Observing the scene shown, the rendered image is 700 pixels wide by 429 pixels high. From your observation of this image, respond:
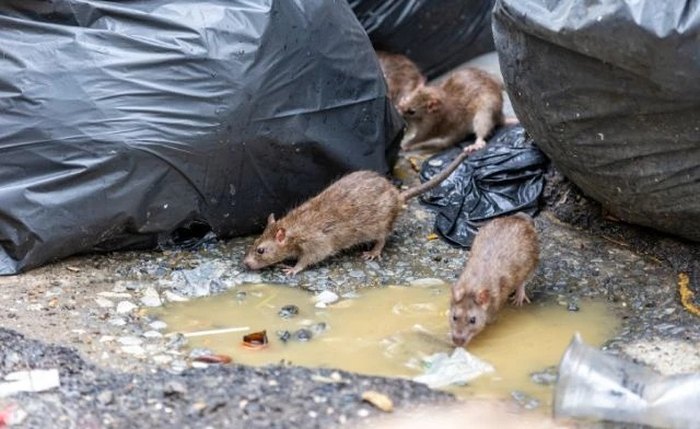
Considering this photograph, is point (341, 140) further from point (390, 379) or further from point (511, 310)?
point (390, 379)

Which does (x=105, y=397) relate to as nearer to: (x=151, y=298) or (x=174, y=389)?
(x=174, y=389)

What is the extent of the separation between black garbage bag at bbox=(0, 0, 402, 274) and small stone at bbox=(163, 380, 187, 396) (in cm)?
152

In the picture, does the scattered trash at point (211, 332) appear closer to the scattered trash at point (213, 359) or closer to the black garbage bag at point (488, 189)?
the scattered trash at point (213, 359)

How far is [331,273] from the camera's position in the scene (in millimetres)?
5688

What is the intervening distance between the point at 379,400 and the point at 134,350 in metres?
1.19

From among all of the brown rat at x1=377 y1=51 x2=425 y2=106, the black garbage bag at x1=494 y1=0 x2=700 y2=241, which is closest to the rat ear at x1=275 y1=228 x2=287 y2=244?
the black garbage bag at x1=494 y1=0 x2=700 y2=241

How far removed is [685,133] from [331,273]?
1963 mm

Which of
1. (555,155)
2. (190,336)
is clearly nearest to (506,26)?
(555,155)

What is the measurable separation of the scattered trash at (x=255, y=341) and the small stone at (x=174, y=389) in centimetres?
66

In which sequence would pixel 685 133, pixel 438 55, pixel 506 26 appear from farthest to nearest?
1. pixel 438 55
2. pixel 506 26
3. pixel 685 133

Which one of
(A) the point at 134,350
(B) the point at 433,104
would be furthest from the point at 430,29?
(A) the point at 134,350

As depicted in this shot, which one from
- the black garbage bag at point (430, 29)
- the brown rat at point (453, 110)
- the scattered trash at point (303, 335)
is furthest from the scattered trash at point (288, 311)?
the black garbage bag at point (430, 29)

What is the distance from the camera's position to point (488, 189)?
6324mm

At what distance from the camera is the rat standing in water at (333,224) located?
18.6 feet
